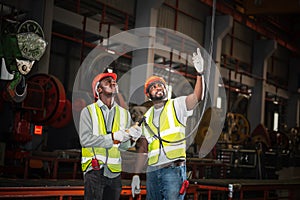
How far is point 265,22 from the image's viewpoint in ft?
52.3

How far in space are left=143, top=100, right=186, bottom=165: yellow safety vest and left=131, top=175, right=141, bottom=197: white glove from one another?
226mm

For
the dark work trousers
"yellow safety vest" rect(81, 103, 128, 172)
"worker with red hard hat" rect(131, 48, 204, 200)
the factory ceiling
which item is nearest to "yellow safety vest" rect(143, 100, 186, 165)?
"worker with red hard hat" rect(131, 48, 204, 200)

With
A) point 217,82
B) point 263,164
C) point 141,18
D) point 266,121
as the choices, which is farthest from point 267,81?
point 263,164

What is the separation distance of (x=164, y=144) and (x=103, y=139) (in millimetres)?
546

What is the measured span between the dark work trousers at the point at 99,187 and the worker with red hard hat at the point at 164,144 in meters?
0.31

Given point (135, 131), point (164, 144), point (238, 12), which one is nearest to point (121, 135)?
point (135, 131)

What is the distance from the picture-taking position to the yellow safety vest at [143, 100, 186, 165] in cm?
405

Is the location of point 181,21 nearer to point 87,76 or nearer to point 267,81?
point 87,76

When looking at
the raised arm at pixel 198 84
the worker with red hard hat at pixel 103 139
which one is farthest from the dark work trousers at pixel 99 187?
the raised arm at pixel 198 84

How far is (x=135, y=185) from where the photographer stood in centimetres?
426

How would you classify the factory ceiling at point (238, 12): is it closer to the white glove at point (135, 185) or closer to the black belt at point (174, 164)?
the black belt at point (174, 164)

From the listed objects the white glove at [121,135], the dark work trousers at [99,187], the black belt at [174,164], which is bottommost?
the dark work trousers at [99,187]

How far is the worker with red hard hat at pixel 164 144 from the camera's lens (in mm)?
4008

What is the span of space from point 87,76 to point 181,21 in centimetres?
473
